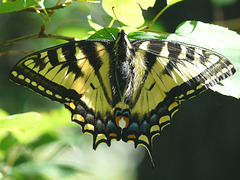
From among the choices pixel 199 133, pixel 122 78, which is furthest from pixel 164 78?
pixel 199 133

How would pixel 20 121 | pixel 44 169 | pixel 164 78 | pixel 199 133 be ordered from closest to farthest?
pixel 20 121, pixel 164 78, pixel 44 169, pixel 199 133

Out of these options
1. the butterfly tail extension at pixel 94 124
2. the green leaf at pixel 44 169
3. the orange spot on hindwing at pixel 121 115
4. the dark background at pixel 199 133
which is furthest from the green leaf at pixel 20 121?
the dark background at pixel 199 133

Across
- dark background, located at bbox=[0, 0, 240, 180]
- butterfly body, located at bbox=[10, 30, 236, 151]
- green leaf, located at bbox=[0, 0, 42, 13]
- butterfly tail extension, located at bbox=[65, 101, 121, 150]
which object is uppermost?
green leaf, located at bbox=[0, 0, 42, 13]

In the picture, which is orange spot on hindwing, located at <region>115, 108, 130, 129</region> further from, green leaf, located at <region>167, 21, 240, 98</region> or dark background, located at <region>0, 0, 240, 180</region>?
dark background, located at <region>0, 0, 240, 180</region>

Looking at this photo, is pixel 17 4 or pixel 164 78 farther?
pixel 164 78

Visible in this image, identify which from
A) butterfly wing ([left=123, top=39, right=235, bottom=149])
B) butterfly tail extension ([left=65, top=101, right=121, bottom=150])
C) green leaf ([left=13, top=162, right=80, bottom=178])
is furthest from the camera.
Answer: green leaf ([left=13, top=162, right=80, bottom=178])

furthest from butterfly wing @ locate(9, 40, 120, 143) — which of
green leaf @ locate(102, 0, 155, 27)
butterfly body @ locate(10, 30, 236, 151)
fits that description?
green leaf @ locate(102, 0, 155, 27)

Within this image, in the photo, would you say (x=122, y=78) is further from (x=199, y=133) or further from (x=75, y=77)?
(x=199, y=133)
